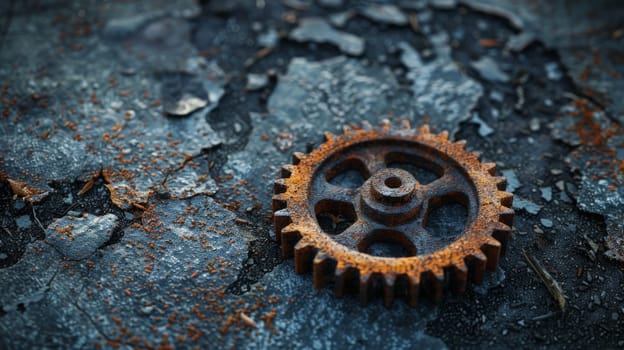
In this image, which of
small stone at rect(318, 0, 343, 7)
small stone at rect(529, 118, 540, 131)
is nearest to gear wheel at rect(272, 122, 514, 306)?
small stone at rect(529, 118, 540, 131)

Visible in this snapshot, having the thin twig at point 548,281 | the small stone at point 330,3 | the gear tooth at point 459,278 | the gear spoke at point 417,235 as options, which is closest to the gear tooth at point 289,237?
the gear spoke at point 417,235

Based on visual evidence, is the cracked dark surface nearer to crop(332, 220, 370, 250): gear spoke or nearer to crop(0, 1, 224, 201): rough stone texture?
crop(0, 1, 224, 201): rough stone texture

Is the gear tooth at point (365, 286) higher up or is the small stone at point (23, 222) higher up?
the gear tooth at point (365, 286)

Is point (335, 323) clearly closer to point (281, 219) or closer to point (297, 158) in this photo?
point (281, 219)

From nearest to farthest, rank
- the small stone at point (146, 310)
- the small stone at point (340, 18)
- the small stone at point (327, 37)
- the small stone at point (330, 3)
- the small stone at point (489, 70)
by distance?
1. the small stone at point (146, 310)
2. the small stone at point (489, 70)
3. the small stone at point (327, 37)
4. the small stone at point (340, 18)
5. the small stone at point (330, 3)

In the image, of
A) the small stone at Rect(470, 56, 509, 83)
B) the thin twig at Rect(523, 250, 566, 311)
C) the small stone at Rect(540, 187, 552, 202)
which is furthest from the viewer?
the small stone at Rect(470, 56, 509, 83)

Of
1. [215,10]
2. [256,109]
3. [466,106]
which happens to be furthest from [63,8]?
[466,106]

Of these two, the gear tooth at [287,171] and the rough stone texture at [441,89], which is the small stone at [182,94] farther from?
the rough stone texture at [441,89]

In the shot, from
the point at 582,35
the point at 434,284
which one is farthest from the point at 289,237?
the point at 582,35
